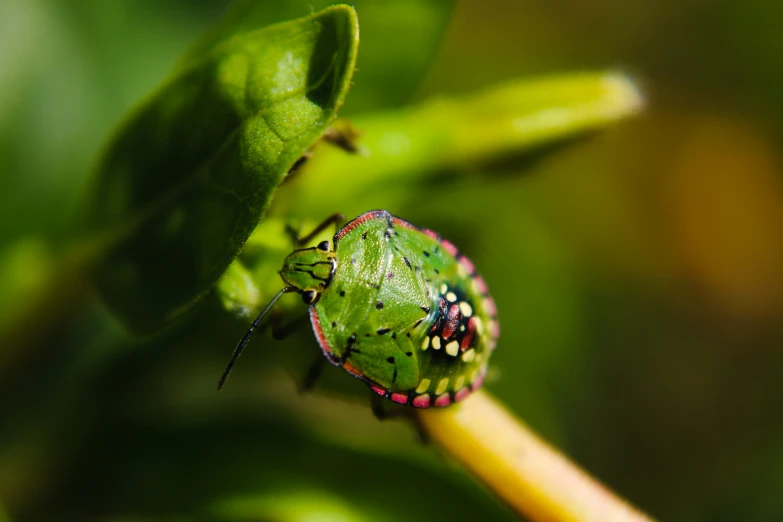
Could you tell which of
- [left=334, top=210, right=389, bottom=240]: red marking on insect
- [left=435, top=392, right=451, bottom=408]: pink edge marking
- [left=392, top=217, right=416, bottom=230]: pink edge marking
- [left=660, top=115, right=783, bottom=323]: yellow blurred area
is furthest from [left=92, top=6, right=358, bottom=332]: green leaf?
[left=660, top=115, right=783, bottom=323]: yellow blurred area

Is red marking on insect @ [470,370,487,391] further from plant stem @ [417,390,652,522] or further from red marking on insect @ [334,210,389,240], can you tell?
red marking on insect @ [334,210,389,240]

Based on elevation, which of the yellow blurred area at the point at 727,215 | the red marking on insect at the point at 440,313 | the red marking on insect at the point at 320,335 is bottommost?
the yellow blurred area at the point at 727,215

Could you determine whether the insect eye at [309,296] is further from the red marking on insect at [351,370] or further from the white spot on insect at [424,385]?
the white spot on insect at [424,385]

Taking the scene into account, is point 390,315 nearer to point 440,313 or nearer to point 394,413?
point 440,313

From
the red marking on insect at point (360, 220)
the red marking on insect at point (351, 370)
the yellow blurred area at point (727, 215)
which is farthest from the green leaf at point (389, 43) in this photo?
the yellow blurred area at point (727, 215)

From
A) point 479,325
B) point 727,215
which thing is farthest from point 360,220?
point 727,215

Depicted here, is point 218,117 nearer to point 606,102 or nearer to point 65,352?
point 606,102

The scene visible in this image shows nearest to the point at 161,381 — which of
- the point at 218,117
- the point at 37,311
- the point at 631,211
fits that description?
the point at 37,311
